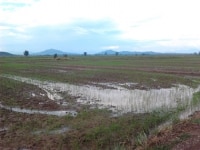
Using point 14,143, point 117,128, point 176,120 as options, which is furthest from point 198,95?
point 14,143

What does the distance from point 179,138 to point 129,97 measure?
8.30 meters

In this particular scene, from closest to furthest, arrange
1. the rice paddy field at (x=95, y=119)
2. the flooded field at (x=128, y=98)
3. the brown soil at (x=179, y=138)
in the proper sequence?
the brown soil at (x=179, y=138), the rice paddy field at (x=95, y=119), the flooded field at (x=128, y=98)

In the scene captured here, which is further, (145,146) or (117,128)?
(117,128)

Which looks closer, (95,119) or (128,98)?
(95,119)

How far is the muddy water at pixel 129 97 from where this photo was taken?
44.8ft

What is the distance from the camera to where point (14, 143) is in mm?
8453

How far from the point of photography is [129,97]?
16359mm

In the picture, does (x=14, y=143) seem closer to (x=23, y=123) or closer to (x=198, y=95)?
(x=23, y=123)

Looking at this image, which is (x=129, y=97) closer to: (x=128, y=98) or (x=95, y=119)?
(x=128, y=98)

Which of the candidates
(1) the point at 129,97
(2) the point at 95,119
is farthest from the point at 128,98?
(2) the point at 95,119

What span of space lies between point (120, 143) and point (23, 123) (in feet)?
12.6

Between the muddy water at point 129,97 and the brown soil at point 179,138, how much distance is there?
11.3 ft

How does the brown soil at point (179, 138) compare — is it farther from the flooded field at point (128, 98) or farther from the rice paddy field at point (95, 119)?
the flooded field at point (128, 98)

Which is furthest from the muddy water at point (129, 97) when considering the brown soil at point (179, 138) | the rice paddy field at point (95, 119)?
the brown soil at point (179, 138)
